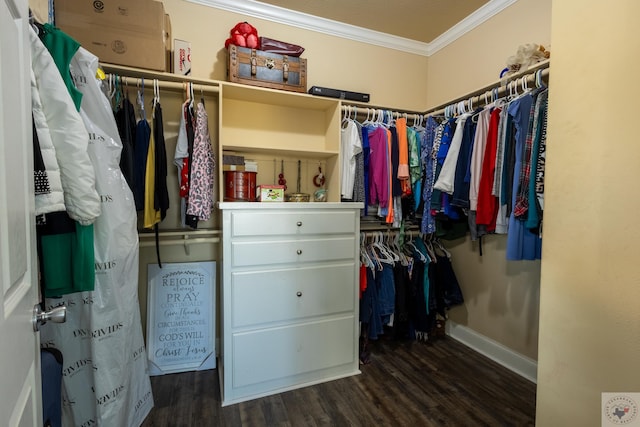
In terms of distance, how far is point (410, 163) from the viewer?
7.17 feet

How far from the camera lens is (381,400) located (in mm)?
1729

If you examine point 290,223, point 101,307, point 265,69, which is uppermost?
point 265,69

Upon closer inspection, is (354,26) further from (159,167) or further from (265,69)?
(159,167)

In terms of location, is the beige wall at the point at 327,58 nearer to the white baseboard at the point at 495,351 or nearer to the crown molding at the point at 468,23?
the crown molding at the point at 468,23

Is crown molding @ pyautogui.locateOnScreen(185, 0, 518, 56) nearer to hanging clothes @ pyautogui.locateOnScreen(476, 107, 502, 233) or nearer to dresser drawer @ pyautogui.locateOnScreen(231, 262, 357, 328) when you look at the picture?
hanging clothes @ pyautogui.locateOnScreen(476, 107, 502, 233)

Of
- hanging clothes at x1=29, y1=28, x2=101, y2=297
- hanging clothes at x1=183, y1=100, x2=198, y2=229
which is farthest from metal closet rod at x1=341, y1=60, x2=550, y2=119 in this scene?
hanging clothes at x1=29, y1=28, x2=101, y2=297

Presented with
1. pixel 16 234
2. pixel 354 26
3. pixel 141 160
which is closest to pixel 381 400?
pixel 16 234

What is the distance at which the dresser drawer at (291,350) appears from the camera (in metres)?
1.71

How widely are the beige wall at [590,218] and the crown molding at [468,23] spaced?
169cm

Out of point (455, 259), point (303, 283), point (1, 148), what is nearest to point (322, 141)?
point (303, 283)

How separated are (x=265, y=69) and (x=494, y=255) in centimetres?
216

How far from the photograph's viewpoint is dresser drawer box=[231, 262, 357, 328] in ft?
5.56

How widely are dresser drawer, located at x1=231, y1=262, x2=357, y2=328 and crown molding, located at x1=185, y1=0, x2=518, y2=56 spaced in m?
1.92

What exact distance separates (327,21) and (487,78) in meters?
1.34
